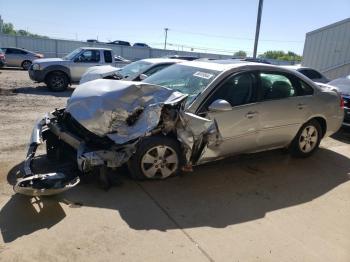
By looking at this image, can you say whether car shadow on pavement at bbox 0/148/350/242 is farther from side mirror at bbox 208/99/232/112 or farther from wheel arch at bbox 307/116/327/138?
side mirror at bbox 208/99/232/112

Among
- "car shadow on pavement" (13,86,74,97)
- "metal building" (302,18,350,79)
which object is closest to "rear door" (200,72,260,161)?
"car shadow on pavement" (13,86,74,97)

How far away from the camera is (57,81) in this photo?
12.9 meters

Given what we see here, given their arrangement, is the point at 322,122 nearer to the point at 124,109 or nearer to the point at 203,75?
the point at 203,75

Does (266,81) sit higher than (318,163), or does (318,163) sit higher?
(266,81)

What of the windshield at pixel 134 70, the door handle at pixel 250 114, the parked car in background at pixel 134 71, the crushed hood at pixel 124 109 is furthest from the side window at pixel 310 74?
the crushed hood at pixel 124 109

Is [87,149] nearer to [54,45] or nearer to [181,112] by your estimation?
[181,112]

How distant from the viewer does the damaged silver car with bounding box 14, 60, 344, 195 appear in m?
4.20

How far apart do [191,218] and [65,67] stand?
10611mm

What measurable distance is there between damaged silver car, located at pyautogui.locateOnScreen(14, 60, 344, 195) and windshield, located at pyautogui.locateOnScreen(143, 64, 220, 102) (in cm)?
2

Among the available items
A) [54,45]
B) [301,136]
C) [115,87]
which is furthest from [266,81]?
[54,45]

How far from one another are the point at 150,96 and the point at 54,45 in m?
28.5

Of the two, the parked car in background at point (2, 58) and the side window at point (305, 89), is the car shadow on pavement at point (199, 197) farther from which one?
the parked car in background at point (2, 58)

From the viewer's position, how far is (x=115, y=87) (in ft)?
14.6

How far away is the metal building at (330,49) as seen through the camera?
16.5m
